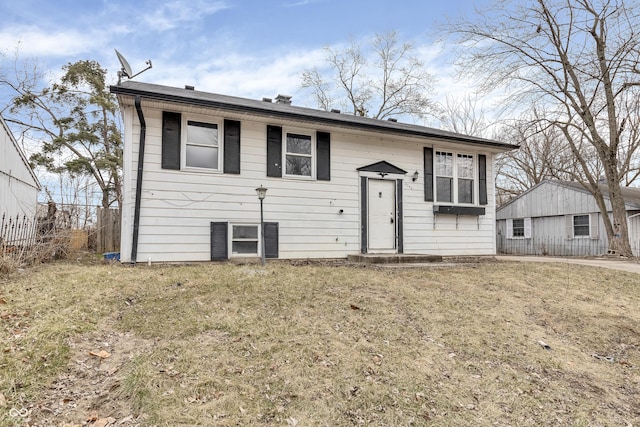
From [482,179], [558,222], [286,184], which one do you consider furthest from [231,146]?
[558,222]

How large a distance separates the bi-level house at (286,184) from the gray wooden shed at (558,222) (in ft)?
30.5

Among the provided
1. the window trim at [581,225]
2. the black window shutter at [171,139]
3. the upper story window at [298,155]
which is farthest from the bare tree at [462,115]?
the black window shutter at [171,139]

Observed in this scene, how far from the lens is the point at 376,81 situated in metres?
23.0

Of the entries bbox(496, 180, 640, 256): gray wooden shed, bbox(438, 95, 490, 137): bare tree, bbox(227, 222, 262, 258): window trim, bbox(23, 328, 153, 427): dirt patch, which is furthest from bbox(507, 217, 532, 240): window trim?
bbox(23, 328, 153, 427): dirt patch

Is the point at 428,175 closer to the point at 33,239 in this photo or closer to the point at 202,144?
the point at 202,144

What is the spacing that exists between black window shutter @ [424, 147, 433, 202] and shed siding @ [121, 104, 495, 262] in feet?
0.54

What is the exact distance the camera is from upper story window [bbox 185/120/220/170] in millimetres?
7270

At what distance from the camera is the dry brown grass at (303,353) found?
2.55 metres

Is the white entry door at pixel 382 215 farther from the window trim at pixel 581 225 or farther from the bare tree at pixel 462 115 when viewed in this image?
the bare tree at pixel 462 115

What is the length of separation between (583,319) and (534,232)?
52.3ft

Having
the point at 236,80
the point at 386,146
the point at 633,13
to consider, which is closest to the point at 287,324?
the point at 386,146

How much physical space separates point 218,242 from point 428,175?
562 cm

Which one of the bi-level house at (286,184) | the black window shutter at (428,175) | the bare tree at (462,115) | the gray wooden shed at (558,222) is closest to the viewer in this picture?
the bi-level house at (286,184)

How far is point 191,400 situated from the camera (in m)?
2.54
